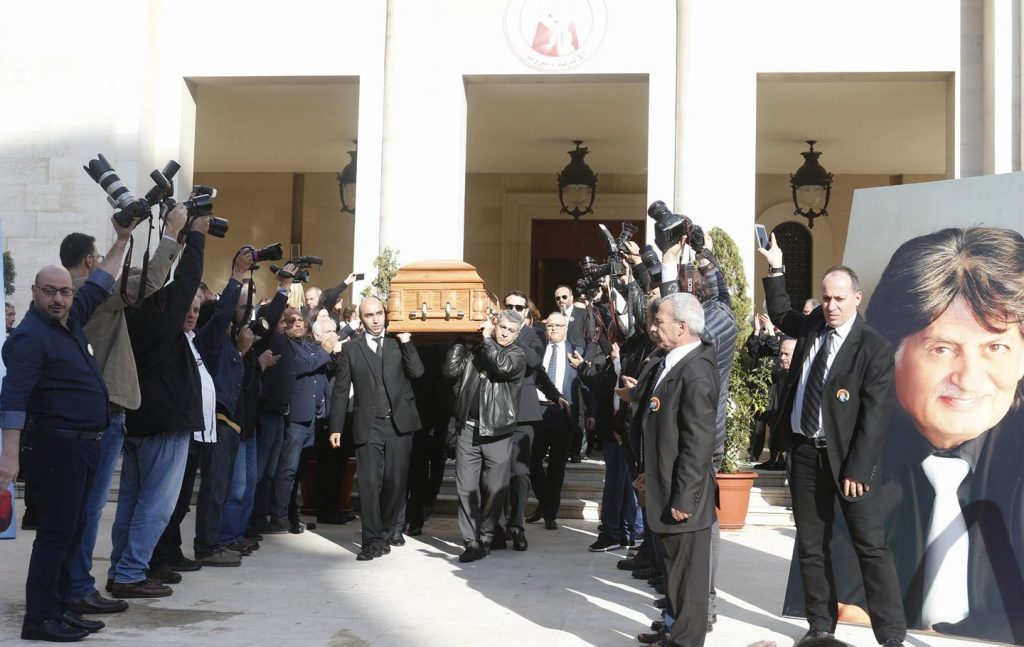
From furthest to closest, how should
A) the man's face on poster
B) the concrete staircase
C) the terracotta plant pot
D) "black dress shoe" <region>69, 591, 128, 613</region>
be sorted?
the concrete staircase
the terracotta plant pot
"black dress shoe" <region>69, 591, 128, 613</region>
the man's face on poster

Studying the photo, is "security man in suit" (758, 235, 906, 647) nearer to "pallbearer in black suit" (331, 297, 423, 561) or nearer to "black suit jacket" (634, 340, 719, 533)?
"black suit jacket" (634, 340, 719, 533)

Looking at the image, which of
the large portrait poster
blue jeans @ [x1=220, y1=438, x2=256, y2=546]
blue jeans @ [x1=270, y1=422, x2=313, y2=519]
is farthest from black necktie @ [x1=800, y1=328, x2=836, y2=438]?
blue jeans @ [x1=270, y1=422, x2=313, y2=519]

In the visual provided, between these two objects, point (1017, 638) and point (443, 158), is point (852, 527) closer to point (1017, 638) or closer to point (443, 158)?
point (1017, 638)

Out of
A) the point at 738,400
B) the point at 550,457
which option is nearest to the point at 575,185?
the point at 738,400

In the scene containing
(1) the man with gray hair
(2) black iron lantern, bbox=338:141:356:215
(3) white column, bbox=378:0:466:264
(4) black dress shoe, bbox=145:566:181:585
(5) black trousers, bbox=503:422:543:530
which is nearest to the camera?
(4) black dress shoe, bbox=145:566:181:585

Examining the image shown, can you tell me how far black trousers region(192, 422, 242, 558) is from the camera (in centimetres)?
750

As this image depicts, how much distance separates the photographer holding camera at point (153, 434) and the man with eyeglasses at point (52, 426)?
2.77ft

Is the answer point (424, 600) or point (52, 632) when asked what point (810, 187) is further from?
point (52, 632)

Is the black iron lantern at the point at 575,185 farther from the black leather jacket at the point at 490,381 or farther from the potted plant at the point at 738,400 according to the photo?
the black leather jacket at the point at 490,381

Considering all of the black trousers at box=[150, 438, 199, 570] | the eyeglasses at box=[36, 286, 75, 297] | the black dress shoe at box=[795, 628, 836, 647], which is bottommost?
the black dress shoe at box=[795, 628, 836, 647]

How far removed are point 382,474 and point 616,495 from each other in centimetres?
187

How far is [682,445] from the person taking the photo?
515 cm

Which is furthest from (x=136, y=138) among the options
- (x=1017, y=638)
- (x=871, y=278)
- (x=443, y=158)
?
(x=1017, y=638)

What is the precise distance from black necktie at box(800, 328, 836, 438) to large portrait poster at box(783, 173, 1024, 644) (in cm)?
41
